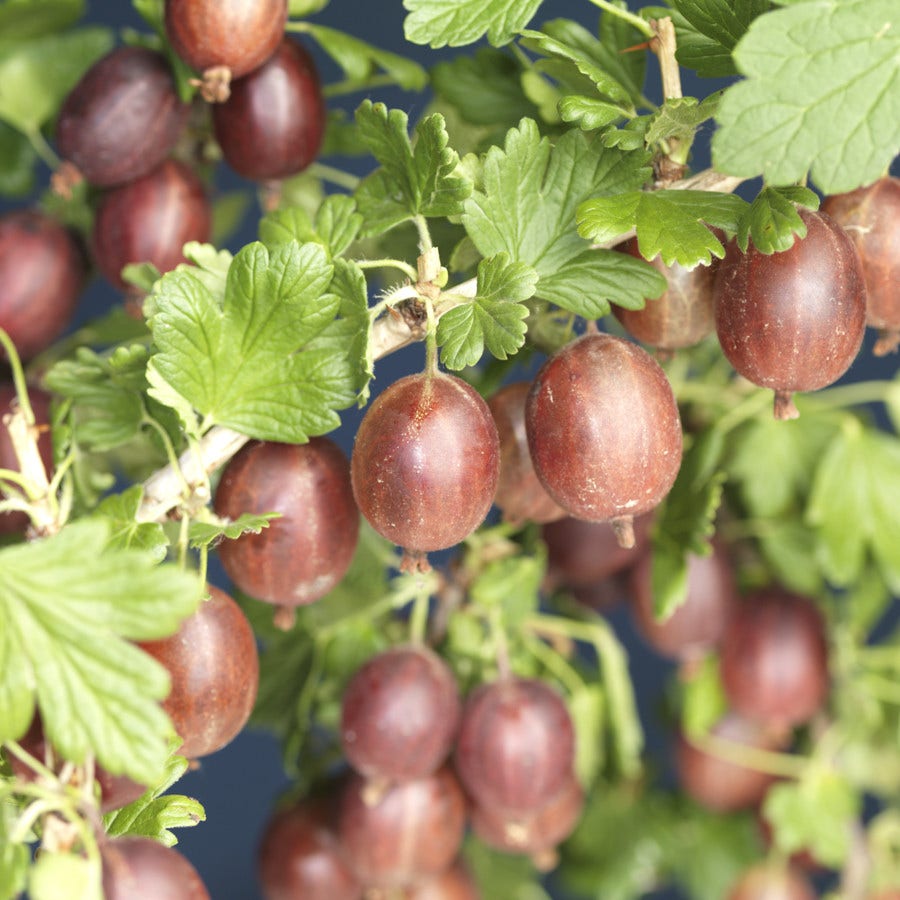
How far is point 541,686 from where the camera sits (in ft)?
2.79

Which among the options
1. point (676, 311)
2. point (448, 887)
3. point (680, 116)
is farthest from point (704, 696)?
point (680, 116)

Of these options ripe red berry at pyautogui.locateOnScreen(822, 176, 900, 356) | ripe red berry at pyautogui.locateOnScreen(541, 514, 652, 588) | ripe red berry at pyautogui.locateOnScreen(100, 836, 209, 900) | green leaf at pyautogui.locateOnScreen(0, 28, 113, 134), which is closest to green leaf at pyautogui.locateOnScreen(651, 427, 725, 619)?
ripe red berry at pyautogui.locateOnScreen(541, 514, 652, 588)

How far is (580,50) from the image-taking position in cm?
68

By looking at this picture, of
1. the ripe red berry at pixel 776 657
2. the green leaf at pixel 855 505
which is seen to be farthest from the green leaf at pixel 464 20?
the ripe red berry at pixel 776 657

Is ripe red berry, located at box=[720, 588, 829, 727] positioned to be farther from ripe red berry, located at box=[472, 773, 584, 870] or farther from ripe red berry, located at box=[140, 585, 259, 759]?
ripe red berry, located at box=[140, 585, 259, 759]

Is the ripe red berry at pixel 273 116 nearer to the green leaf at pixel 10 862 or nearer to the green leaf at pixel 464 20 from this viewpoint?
the green leaf at pixel 464 20

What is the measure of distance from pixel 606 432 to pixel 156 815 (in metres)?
0.29

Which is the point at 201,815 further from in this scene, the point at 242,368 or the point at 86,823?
the point at 242,368

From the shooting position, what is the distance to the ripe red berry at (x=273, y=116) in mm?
754

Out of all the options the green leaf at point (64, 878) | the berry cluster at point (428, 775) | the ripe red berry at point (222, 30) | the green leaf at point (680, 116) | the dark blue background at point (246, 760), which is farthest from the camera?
the dark blue background at point (246, 760)

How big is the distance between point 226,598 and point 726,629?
54cm

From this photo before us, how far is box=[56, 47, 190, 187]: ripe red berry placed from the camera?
0.77 metres

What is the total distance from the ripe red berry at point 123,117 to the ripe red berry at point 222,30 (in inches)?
3.0

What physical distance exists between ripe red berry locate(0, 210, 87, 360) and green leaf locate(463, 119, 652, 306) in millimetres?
369
